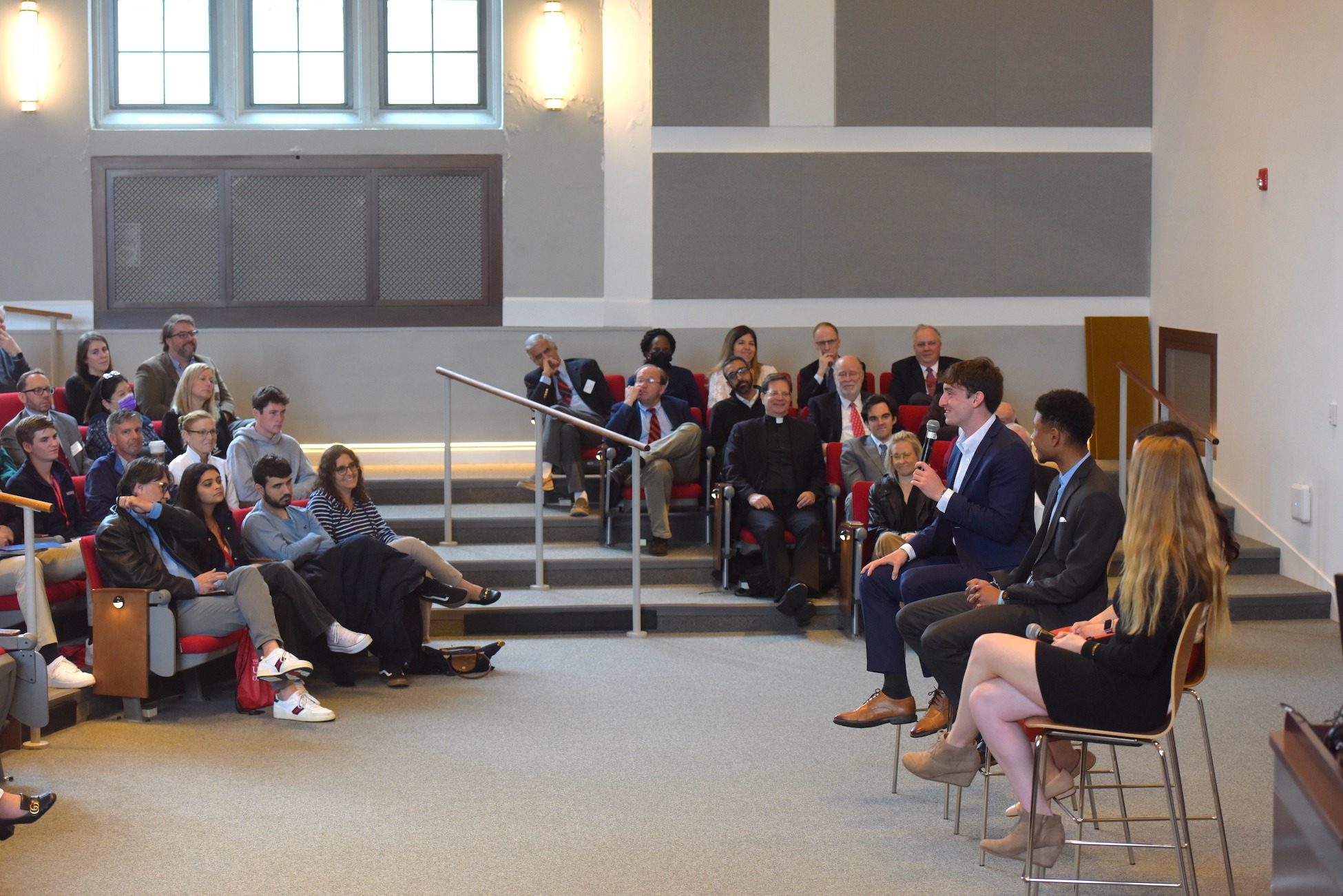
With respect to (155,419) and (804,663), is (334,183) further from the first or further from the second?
(804,663)

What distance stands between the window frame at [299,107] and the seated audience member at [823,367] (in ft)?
8.61

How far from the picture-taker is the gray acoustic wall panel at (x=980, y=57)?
8695 mm

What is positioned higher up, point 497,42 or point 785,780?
point 497,42

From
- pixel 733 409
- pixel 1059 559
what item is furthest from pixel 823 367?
pixel 1059 559

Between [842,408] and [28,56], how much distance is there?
5.65 meters

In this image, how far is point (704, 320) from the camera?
347 inches

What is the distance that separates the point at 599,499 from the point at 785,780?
3313 mm

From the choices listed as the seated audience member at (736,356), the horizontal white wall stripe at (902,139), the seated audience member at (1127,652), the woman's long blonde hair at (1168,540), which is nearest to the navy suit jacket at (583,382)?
the seated audience member at (736,356)

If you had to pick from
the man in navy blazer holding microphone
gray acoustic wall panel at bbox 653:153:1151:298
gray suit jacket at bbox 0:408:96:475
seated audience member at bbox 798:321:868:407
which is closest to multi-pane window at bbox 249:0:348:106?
gray acoustic wall panel at bbox 653:153:1151:298

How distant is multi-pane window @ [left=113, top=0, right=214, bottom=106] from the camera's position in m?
8.74

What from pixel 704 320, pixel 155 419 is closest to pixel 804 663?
pixel 704 320

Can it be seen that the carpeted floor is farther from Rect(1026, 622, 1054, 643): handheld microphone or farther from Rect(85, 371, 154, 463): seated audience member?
Rect(85, 371, 154, 463): seated audience member

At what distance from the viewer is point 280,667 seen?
4.97 meters

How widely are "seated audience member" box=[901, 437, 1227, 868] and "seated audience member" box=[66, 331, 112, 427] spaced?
19.0 ft
